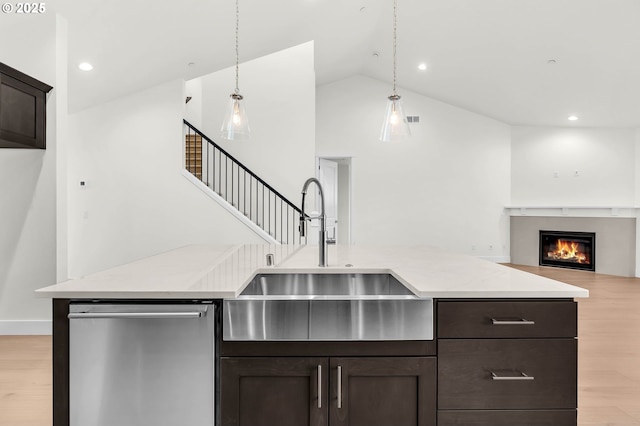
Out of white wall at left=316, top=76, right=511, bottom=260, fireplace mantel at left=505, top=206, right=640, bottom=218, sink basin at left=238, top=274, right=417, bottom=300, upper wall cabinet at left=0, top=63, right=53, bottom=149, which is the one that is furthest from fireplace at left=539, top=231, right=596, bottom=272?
upper wall cabinet at left=0, top=63, right=53, bottom=149

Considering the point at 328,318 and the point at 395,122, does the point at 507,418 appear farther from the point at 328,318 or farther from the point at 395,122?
the point at 395,122

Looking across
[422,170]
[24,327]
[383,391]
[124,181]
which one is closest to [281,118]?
[124,181]

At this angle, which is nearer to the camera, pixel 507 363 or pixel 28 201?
pixel 507 363

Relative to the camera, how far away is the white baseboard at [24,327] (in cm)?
376

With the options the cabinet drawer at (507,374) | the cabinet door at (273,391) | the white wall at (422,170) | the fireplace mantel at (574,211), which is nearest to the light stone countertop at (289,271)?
the cabinet drawer at (507,374)

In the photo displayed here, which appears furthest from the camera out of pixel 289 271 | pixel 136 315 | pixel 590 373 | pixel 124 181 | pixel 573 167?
pixel 573 167

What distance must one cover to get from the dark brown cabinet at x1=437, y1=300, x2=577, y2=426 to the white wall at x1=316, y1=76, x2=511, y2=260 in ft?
22.7

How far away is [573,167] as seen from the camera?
8109mm

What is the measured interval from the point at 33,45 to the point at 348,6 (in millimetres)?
3804

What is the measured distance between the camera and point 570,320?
143cm

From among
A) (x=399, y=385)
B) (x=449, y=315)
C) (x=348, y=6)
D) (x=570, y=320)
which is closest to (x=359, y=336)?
(x=399, y=385)

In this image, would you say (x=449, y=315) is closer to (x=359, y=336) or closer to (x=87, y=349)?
(x=359, y=336)

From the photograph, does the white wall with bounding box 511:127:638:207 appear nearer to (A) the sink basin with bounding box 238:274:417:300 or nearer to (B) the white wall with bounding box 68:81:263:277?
(B) the white wall with bounding box 68:81:263:277

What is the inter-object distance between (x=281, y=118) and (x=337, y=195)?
256 centimetres
